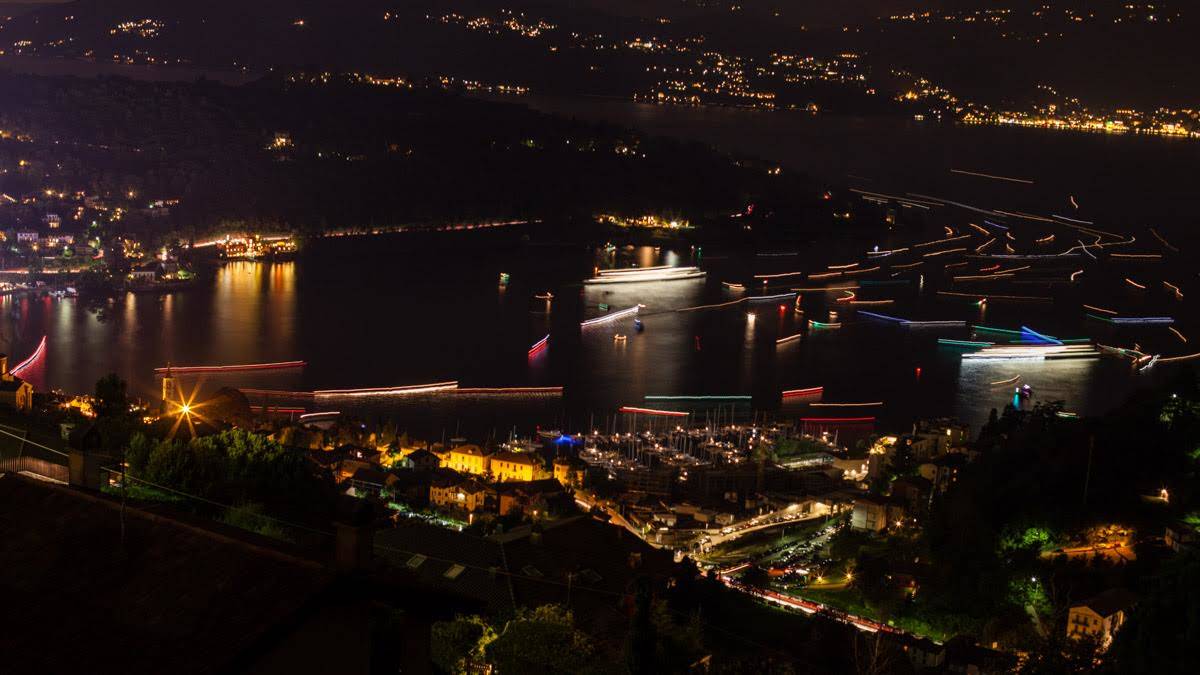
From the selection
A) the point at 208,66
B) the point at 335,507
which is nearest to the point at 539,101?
the point at 208,66

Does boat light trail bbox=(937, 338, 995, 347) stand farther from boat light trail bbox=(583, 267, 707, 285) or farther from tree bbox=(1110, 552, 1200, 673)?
tree bbox=(1110, 552, 1200, 673)

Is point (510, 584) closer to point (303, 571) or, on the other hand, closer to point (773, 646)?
point (773, 646)

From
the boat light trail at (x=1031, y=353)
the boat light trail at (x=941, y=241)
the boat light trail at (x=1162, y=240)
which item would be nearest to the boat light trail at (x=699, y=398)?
the boat light trail at (x=1031, y=353)

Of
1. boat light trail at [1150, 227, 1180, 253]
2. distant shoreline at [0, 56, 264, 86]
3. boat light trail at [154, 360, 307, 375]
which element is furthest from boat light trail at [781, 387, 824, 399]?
distant shoreline at [0, 56, 264, 86]

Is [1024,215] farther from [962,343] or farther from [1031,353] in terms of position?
[1031,353]

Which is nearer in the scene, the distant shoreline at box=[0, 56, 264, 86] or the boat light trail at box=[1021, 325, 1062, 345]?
the boat light trail at box=[1021, 325, 1062, 345]

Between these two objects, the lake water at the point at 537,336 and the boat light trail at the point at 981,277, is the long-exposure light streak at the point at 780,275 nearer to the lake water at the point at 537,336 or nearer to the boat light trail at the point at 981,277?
the lake water at the point at 537,336
